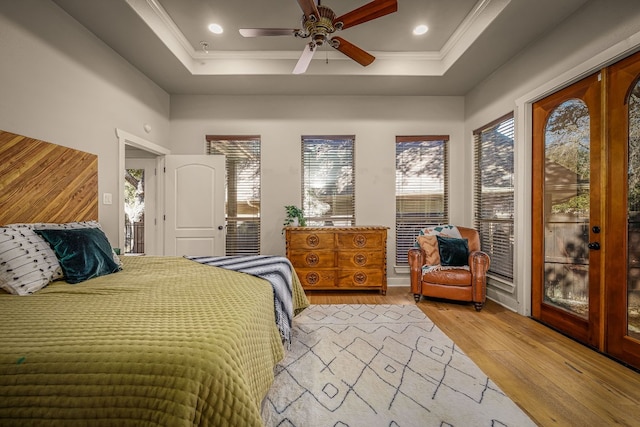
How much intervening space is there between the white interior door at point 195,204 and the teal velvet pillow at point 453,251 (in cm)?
301

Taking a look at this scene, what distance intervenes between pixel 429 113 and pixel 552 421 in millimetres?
3834

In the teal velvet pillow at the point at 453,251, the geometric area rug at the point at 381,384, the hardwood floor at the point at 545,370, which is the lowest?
the hardwood floor at the point at 545,370

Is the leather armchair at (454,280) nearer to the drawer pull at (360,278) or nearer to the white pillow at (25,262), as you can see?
the drawer pull at (360,278)

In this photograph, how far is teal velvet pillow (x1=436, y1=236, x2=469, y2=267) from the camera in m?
3.35

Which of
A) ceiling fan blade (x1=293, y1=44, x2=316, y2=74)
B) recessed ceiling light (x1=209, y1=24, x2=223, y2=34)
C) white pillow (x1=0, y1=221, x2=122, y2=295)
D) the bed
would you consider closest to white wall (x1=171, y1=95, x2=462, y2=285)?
recessed ceiling light (x1=209, y1=24, x2=223, y2=34)

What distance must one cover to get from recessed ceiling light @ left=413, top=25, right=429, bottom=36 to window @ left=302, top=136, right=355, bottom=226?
1535 millimetres

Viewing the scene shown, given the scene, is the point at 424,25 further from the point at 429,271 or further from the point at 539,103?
the point at 429,271

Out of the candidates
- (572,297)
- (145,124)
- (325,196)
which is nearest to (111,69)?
(145,124)

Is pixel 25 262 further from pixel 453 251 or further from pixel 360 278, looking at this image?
pixel 453 251

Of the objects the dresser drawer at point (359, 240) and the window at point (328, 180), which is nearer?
the dresser drawer at point (359, 240)

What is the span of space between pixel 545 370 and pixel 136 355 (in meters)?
2.53

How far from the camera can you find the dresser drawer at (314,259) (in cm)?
369

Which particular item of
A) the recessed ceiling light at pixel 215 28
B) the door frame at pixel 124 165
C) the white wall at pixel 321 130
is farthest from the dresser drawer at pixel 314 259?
the recessed ceiling light at pixel 215 28

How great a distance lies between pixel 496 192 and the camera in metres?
3.49
